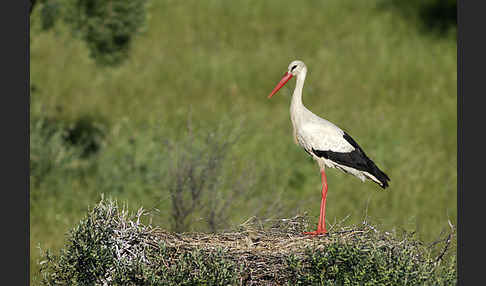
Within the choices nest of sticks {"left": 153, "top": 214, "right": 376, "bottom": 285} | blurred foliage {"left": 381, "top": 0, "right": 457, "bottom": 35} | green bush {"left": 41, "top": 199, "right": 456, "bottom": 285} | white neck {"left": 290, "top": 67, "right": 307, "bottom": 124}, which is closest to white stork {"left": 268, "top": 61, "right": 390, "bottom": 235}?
white neck {"left": 290, "top": 67, "right": 307, "bottom": 124}

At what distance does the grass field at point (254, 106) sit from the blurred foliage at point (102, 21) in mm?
988

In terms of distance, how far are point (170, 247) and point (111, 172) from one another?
408 inches

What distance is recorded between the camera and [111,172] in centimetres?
1797

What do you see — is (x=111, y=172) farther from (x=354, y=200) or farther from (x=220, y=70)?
(x=220, y=70)

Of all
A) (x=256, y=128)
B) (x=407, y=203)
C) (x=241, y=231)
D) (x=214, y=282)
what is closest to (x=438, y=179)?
(x=407, y=203)

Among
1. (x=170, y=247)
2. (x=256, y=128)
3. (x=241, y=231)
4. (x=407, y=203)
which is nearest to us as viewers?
(x=170, y=247)

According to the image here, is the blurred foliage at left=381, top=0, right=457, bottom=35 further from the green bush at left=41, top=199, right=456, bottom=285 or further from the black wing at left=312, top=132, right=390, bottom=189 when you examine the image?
the green bush at left=41, top=199, right=456, bottom=285

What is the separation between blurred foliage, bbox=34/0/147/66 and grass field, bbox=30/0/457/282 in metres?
0.99

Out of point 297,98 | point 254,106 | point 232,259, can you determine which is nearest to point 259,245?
point 232,259

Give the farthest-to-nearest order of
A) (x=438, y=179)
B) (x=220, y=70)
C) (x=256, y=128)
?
(x=220, y=70) → (x=256, y=128) → (x=438, y=179)

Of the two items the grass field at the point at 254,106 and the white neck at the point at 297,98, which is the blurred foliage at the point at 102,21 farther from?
the white neck at the point at 297,98

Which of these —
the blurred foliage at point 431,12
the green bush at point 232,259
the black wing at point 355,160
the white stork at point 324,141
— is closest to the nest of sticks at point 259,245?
the green bush at point 232,259

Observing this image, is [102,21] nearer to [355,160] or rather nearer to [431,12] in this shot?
[355,160]

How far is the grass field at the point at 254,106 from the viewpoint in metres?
17.1
